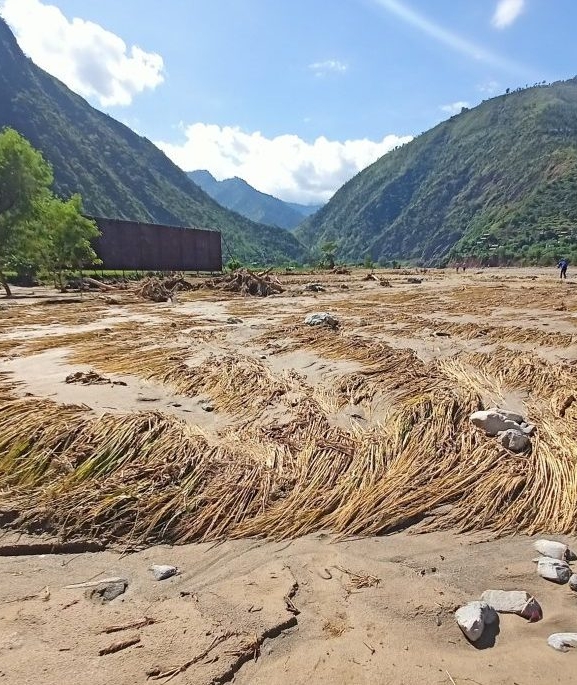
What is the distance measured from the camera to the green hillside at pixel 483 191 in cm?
9888

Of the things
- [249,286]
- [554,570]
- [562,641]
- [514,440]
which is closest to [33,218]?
[249,286]

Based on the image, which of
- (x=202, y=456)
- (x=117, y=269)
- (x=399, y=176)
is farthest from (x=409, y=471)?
(x=399, y=176)

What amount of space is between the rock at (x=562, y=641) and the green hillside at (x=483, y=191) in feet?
253

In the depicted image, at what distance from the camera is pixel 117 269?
42.7m

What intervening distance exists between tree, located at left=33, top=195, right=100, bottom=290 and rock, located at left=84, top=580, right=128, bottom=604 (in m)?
23.1

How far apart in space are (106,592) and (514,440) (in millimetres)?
3460

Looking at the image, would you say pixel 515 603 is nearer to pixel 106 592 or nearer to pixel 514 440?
pixel 514 440

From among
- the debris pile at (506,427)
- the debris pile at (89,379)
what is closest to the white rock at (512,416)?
the debris pile at (506,427)

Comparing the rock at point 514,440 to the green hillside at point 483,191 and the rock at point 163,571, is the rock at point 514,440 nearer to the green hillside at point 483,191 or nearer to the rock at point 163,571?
the rock at point 163,571

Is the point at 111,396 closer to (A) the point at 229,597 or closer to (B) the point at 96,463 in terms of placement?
(B) the point at 96,463

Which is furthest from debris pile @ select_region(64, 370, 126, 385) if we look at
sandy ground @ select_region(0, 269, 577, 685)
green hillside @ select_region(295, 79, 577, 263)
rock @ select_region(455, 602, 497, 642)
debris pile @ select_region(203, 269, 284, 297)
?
green hillside @ select_region(295, 79, 577, 263)

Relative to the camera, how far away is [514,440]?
403cm

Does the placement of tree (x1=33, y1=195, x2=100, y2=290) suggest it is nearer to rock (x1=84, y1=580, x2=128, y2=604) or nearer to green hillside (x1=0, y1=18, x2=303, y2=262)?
rock (x1=84, y1=580, x2=128, y2=604)

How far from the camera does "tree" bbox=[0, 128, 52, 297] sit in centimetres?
1948
